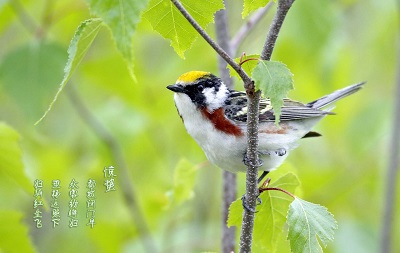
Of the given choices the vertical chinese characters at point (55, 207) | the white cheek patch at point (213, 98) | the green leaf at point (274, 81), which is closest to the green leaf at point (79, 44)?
the green leaf at point (274, 81)

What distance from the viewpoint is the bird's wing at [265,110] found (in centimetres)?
338

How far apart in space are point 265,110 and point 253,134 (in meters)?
1.34

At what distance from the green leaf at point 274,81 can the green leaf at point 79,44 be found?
1.55 feet

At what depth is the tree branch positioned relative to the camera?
6.48ft

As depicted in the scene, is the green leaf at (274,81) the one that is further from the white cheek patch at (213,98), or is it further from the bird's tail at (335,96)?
the bird's tail at (335,96)

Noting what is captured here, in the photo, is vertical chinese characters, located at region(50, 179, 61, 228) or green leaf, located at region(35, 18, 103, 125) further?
vertical chinese characters, located at region(50, 179, 61, 228)

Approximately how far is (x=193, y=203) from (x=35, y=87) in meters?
2.74

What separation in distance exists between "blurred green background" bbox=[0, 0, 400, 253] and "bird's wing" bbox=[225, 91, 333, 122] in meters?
0.28

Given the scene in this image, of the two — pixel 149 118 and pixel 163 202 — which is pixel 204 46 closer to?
pixel 149 118

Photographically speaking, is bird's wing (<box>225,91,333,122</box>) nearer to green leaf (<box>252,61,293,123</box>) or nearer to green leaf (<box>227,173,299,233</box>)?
green leaf (<box>227,173,299,233</box>)

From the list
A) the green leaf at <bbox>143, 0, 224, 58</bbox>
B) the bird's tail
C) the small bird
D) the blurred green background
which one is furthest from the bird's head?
the green leaf at <bbox>143, 0, 224, 58</bbox>

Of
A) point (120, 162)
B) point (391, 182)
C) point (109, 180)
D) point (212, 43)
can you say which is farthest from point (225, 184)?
point (212, 43)

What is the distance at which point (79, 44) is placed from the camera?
1985mm

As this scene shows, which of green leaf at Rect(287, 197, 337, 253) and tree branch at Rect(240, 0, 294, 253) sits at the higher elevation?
tree branch at Rect(240, 0, 294, 253)
